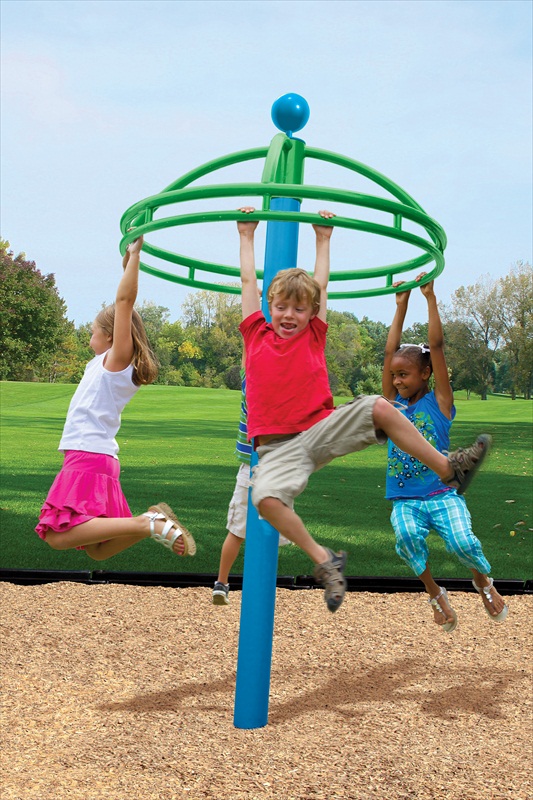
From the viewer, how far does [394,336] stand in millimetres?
4664

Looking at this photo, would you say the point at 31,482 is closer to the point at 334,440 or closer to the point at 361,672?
the point at 361,672

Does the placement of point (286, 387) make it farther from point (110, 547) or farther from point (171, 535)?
point (110, 547)

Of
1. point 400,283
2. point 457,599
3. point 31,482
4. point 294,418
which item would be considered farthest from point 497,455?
point 294,418

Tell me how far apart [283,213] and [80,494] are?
65.9 inches

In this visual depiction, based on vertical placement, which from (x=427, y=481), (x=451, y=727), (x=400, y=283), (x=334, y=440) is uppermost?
(x=400, y=283)

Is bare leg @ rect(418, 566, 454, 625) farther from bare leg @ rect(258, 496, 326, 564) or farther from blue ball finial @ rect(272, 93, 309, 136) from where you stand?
blue ball finial @ rect(272, 93, 309, 136)

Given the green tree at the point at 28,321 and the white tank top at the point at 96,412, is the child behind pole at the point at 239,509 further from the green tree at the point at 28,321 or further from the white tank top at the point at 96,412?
the green tree at the point at 28,321

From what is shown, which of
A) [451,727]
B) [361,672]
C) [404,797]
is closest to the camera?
[404,797]

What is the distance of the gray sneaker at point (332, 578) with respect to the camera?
286 centimetres

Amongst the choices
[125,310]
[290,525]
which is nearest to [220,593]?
[125,310]

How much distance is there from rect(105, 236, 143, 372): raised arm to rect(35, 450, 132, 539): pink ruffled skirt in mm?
452

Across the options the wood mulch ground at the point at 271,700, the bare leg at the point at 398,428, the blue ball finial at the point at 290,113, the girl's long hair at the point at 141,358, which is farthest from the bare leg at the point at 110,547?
the blue ball finial at the point at 290,113

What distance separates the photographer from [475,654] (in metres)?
6.36

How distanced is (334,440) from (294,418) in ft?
0.65
